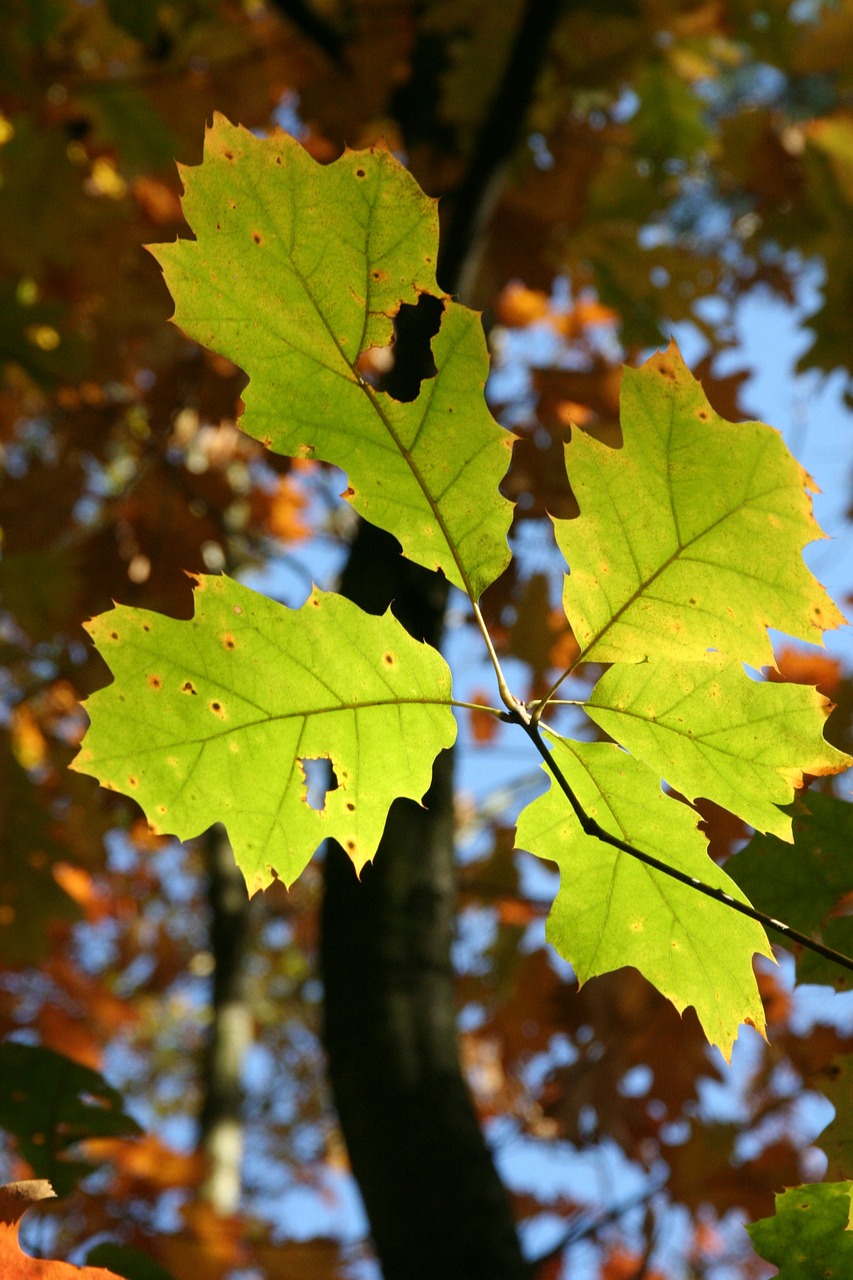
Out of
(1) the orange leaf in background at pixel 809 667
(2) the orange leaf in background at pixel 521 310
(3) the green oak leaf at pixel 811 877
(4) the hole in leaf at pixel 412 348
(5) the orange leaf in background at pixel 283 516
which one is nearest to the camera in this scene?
(3) the green oak leaf at pixel 811 877

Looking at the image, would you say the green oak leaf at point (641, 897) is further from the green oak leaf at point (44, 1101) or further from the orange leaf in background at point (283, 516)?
the orange leaf in background at point (283, 516)

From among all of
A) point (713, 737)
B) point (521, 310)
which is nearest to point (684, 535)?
point (713, 737)

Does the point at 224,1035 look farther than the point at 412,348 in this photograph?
Yes

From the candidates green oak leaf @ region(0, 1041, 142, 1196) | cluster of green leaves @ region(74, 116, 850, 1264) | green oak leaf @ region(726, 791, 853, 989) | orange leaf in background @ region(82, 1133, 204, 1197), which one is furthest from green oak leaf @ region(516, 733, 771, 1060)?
orange leaf in background @ region(82, 1133, 204, 1197)

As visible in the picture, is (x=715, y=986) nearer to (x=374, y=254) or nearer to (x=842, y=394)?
(x=374, y=254)

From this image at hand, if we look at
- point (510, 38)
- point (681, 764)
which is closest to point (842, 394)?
point (510, 38)

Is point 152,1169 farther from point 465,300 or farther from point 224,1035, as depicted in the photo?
point 465,300

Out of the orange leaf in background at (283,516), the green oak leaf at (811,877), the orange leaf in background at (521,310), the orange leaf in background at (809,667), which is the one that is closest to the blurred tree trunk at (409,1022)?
the green oak leaf at (811,877)
